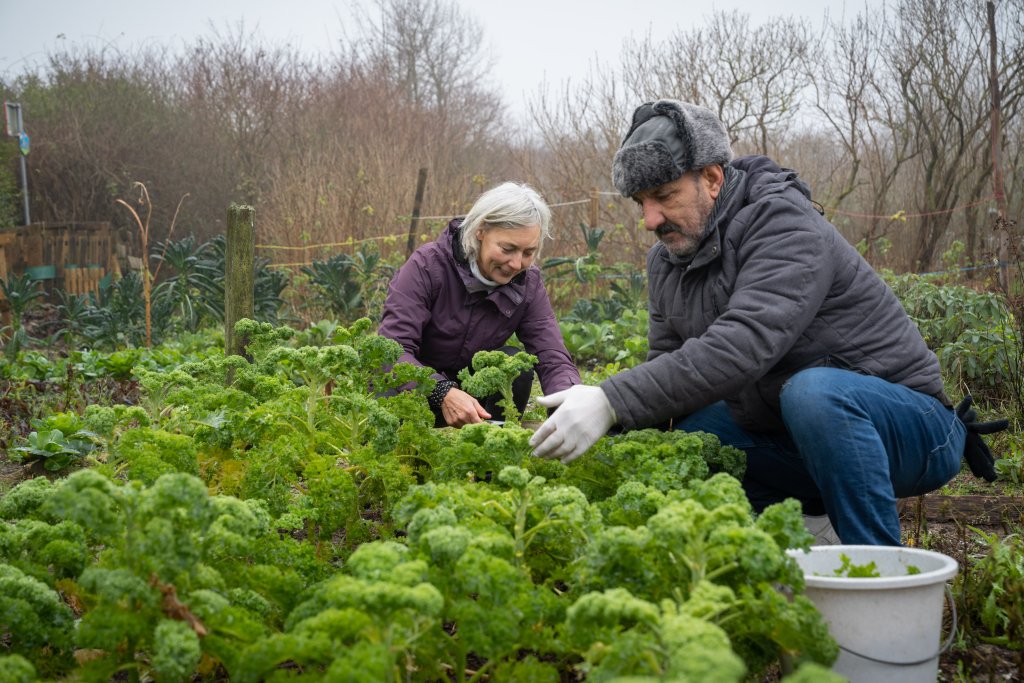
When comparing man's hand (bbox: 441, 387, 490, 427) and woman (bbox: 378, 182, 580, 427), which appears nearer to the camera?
man's hand (bbox: 441, 387, 490, 427)

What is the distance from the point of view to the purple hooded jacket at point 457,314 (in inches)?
134

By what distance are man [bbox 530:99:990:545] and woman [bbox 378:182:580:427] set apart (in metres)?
0.78

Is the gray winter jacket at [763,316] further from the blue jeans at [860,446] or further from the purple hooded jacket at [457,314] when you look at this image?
the purple hooded jacket at [457,314]

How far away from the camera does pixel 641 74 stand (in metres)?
12.9

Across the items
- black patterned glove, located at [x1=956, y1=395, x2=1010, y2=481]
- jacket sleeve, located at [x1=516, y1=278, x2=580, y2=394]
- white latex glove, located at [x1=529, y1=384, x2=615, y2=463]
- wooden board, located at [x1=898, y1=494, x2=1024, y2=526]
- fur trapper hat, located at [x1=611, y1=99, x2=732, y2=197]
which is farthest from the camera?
jacket sleeve, located at [x1=516, y1=278, x2=580, y2=394]

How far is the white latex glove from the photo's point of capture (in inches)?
82.6

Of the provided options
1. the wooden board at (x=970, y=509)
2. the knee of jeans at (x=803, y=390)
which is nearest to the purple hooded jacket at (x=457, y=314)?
the knee of jeans at (x=803, y=390)

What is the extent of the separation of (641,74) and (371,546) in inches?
489

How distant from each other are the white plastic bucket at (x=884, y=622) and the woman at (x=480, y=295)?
181 centimetres

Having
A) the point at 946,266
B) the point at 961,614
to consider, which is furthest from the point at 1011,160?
the point at 961,614

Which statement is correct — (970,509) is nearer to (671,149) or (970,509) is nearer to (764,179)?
(764,179)

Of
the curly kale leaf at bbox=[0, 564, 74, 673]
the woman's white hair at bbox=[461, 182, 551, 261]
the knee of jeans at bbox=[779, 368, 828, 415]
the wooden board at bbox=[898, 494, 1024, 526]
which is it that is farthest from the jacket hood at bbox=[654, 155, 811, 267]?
the curly kale leaf at bbox=[0, 564, 74, 673]

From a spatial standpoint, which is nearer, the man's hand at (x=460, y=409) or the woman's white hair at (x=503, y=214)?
the man's hand at (x=460, y=409)

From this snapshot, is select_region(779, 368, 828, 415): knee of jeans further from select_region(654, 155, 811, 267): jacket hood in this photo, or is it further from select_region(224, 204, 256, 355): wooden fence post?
select_region(224, 204, 256, 355): wooden fence post
